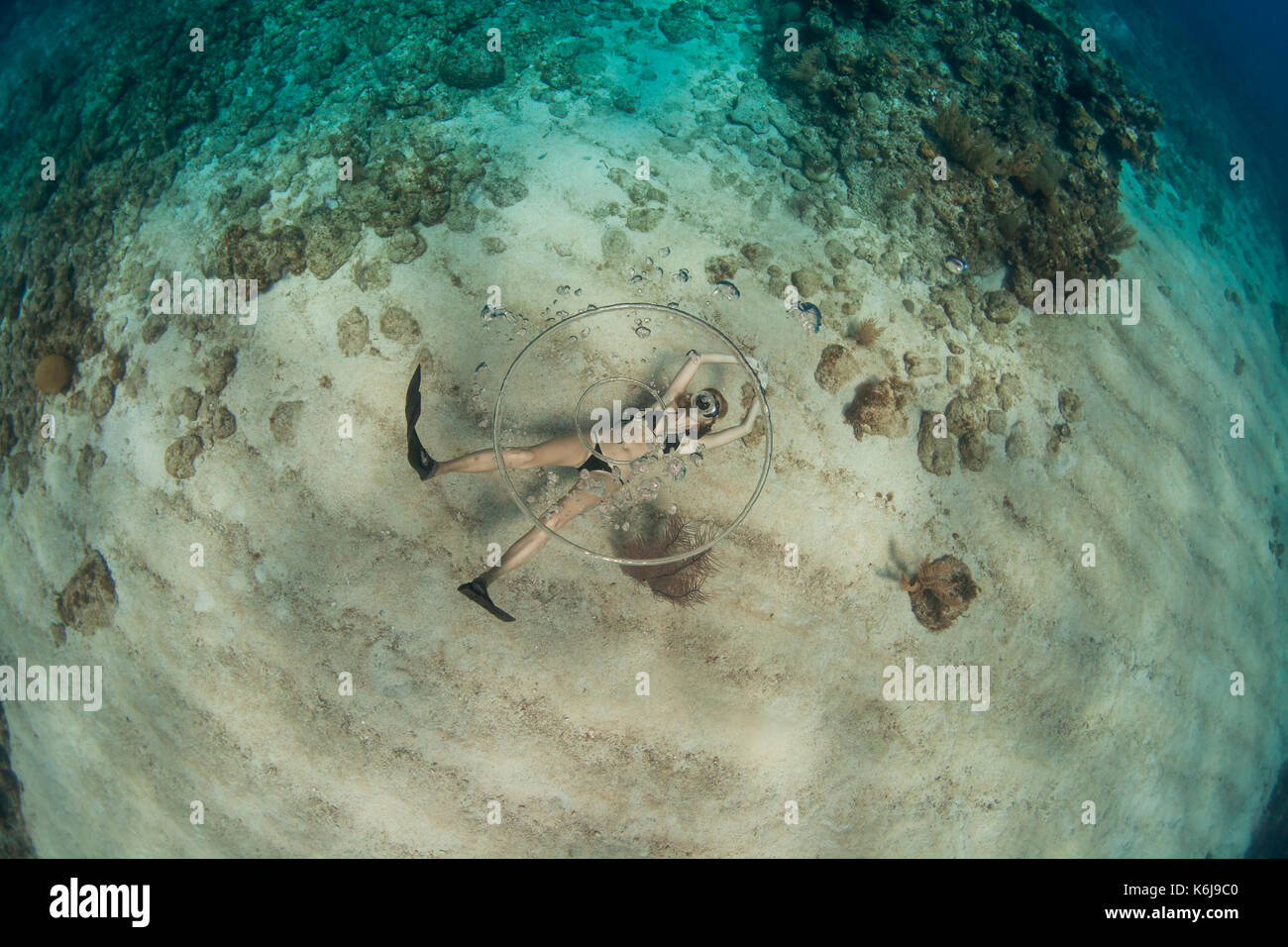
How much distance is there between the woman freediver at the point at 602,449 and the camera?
17.6 ft

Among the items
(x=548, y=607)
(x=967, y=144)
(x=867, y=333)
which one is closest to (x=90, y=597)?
(x=548, y=607)

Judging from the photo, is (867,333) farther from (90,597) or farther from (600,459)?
(90,597)

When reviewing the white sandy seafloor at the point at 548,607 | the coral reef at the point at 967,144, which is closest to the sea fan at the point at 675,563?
the white sandy seafloor at the point at 548,607

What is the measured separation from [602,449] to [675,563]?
1412mm

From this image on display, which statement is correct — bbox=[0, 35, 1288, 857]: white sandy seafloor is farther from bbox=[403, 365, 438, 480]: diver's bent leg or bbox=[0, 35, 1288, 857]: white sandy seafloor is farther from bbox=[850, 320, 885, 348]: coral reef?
bbox=[403, 365, 438, 480]: diver's bent leg

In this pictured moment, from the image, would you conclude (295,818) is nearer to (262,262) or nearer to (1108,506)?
(262,262)

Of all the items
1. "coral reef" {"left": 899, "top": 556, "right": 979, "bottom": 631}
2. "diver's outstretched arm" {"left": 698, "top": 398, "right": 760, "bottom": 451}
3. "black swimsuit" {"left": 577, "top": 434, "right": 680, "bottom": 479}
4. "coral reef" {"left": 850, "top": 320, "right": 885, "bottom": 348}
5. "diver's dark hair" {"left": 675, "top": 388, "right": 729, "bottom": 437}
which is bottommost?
"coral reef" {"left": 899, "top": 556, "right": 979, "bottom": 631}

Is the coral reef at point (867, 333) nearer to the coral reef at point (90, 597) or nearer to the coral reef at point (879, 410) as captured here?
the coral reef at point (879, 410)

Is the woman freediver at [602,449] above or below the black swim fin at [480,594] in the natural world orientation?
above

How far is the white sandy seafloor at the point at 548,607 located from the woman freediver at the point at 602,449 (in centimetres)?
48

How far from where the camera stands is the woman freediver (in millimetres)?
5359

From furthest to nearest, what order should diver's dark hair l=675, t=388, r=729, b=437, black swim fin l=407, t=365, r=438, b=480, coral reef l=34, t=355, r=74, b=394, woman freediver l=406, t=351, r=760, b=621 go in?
coral reef l=34, t=355, r=74, b=394 < diver's dark hair l=675, t=388, r=729, b=437 < woman freediver l=406, t=351, r=760, b=621 < black swim fin l=407, t=365, r=438, b=480

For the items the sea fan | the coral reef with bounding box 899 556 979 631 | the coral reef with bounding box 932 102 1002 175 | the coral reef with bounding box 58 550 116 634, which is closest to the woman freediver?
the sea fan

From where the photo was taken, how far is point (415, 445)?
17.2ft
